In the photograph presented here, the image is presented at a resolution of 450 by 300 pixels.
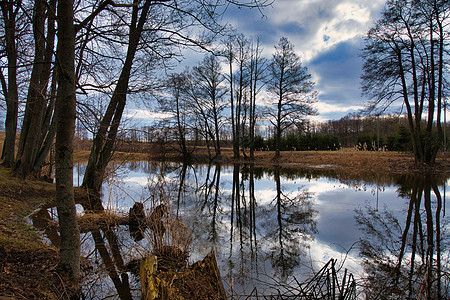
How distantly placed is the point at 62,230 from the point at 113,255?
192 cm

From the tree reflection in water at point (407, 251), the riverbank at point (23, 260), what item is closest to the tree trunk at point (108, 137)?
the riverbank at point (23, 260)

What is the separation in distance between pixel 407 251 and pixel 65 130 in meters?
5.49

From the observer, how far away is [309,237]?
5.73 m

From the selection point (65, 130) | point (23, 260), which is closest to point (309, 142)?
point (23, 260)

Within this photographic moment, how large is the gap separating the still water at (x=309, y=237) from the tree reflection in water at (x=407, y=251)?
1 centimetres

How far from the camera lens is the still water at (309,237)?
3598mm

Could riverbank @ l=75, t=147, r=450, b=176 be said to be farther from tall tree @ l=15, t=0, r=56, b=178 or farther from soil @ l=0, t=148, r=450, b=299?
soil @ l=0, t=148, r=450, b=299

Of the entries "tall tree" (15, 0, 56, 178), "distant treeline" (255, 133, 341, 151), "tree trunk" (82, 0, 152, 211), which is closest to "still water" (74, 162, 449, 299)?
"tree trunk" (82, 0, 152, 211)

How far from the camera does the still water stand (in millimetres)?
3598

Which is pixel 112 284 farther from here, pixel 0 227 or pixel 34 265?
pixel 0 227

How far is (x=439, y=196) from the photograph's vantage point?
29.6ft

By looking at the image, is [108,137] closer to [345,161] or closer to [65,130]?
[65,130]

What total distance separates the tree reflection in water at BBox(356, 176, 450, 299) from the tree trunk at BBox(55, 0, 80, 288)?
3.15m

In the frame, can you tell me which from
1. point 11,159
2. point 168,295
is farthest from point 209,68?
point 168,295
